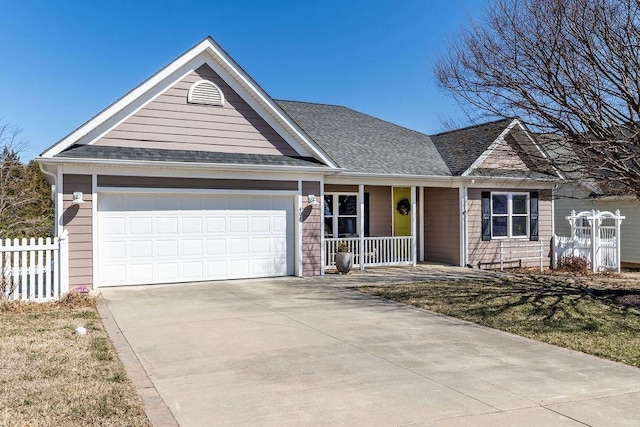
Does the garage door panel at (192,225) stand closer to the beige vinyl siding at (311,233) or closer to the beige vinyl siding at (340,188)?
the beige vinyl siding at (311,233)

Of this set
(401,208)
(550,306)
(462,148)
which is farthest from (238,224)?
(462,148)

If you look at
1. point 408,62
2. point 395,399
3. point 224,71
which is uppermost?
point 408,62

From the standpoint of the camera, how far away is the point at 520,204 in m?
18.4

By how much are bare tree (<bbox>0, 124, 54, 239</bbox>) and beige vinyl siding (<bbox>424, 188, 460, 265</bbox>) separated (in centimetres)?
1395

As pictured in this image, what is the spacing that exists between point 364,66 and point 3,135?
1495 centimetres

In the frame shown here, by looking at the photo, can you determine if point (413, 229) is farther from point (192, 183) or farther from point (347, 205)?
point (192, 183)

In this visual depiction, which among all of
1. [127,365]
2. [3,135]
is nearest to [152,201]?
[127,365]

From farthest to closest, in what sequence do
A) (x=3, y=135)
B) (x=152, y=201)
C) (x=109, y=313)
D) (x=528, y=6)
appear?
(x=3, y=135), (x=152, y=201), (x=528, y=6), (x=109, y=313)

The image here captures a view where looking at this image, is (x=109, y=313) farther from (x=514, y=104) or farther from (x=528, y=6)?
(x=528, y=6)

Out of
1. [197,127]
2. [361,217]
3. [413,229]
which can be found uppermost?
[197,127]

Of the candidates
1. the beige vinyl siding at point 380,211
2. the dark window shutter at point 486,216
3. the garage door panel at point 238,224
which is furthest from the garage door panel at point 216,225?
the dark window shutter at point 486,216

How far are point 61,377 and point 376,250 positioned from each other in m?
12.6

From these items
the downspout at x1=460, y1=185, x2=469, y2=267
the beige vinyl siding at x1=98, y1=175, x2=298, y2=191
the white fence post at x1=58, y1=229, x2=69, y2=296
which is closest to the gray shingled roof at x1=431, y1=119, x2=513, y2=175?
the downspout at x1=460, y1=185, x2=469, y2=267

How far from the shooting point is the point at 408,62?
16.8 metres
